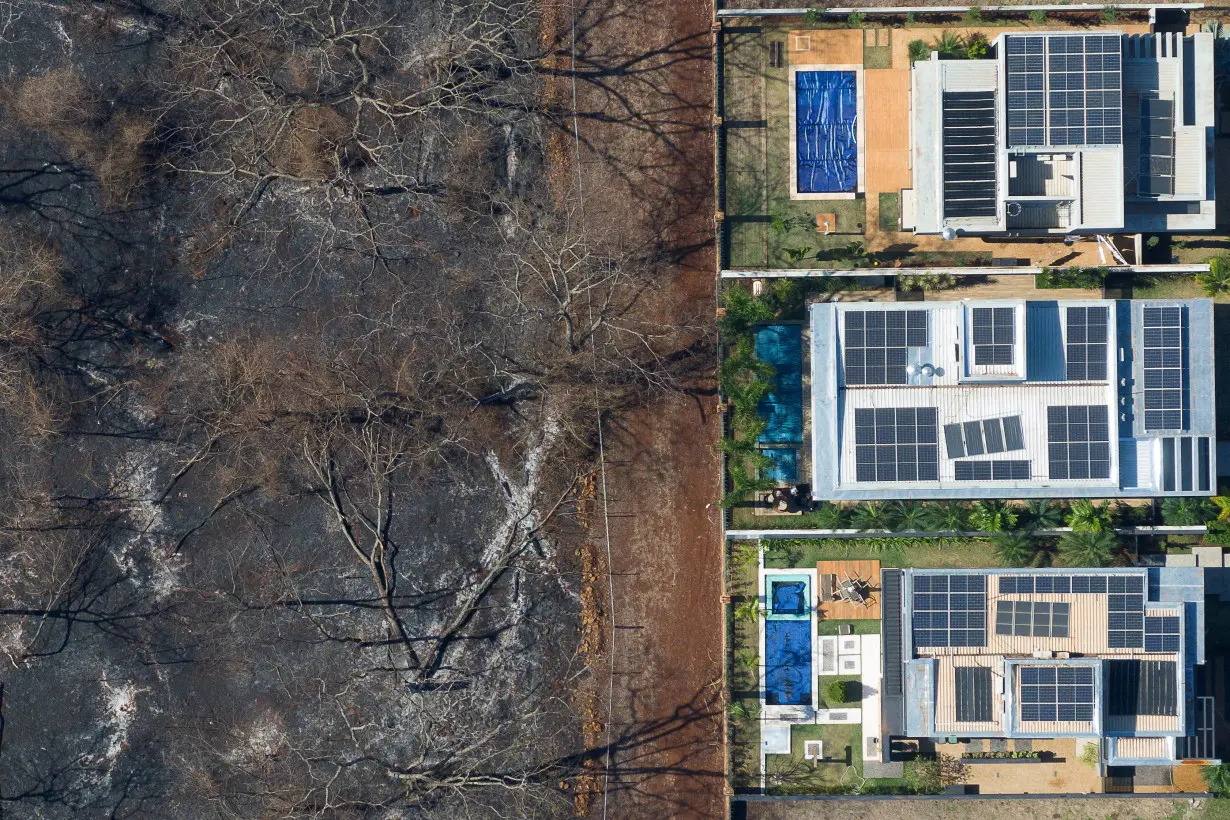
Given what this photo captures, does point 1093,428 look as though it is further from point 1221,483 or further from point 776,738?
point 776,738

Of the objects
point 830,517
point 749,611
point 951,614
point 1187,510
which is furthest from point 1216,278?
point 749,611

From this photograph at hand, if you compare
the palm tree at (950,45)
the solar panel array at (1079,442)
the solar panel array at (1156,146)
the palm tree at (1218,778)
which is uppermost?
the palm tree at (950,45)

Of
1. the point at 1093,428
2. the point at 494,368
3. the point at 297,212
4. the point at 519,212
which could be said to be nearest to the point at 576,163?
the point at 519,212

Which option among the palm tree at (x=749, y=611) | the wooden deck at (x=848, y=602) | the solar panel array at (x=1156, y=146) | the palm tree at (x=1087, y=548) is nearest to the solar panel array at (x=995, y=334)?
the solar panel array at (x=1156, y=146)

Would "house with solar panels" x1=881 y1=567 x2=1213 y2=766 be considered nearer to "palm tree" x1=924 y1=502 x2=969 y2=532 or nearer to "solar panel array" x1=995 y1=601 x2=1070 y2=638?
"solar panel array" x1=995 y1=601 x2=1070 y2=638

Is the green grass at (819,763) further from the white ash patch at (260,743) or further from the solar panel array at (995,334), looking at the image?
the white ash patch at (260,743)

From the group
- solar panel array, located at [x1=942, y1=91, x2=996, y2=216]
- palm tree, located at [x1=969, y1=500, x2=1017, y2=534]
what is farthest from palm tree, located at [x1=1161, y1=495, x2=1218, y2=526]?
solar panel array, located at [x1=942, y1=91, x2=996, y2=216]

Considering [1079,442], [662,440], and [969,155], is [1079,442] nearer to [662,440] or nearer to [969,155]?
[969,155]
